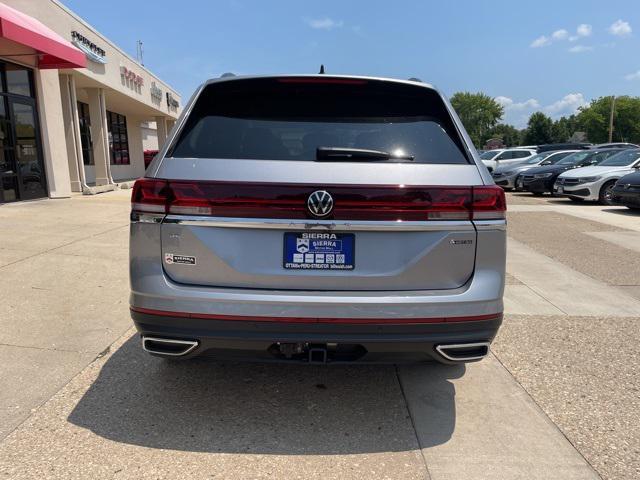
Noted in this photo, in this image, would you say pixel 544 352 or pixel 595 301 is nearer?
pixel 544 352

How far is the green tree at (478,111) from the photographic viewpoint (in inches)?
4569

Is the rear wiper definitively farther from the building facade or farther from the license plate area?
the building facade

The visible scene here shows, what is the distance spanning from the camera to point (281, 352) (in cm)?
257

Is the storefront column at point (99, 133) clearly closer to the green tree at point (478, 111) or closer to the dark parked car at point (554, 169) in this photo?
the dark parked car at point (554, 169)

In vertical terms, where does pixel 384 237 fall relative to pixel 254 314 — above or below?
above

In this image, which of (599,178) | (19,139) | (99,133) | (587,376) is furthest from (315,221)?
(99,133)

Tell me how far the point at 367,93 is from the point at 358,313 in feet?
4.33

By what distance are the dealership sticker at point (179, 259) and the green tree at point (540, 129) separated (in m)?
107

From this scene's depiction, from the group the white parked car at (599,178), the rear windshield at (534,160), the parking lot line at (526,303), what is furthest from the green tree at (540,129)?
the parking lot line at (526,303)

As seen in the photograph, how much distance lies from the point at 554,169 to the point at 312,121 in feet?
52.7

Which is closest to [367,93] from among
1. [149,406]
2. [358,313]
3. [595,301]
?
[358,313]

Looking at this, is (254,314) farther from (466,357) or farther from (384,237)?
(466,357)

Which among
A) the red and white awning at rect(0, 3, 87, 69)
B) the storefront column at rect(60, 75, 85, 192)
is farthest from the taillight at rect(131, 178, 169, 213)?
the storefront column at rect(60, 75, 85, 192)

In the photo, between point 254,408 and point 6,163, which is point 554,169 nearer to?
point 6,163
